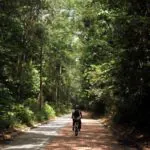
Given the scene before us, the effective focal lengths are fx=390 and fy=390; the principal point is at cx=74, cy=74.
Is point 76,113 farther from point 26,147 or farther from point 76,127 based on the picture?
point 26,147

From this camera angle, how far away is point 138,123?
22.9 m

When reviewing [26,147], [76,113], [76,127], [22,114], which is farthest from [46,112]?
[26,147]

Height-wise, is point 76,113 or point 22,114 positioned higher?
point 76,113

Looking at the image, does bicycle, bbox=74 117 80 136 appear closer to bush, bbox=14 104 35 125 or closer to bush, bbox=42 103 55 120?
bush, bbox=14 104 35 125

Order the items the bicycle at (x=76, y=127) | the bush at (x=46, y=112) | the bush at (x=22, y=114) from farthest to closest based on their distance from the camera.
→ the bush at (x=46, y=112) < the bush at (x=22, y=114) < the bicycle at (x=76, y=127)

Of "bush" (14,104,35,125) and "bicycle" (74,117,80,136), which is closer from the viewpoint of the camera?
"bicycle" (74,117,80,136)

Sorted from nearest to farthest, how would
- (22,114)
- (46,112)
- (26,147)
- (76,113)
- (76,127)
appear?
(26,147) < (76,127) < (76,113) < (22,114) < (46,112)

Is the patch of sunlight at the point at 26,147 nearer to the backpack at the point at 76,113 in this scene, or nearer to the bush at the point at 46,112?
the backpack at the point at 76,113

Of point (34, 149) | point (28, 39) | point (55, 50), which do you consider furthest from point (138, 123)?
point (55, 50)

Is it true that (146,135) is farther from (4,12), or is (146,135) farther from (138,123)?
(4,12)

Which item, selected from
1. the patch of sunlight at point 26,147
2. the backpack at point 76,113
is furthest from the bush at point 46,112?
the patch of sunlight at point 26,147

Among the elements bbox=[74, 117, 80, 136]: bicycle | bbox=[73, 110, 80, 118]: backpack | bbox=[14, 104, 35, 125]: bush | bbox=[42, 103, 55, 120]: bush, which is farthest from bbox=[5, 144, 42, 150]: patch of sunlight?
bbox=[42, 103, 55, 120]: bush

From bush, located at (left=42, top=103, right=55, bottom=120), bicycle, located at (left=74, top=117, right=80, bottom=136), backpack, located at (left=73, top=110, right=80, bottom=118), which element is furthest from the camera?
bush, located at (left=42, top=103, right=55, bottom=120)

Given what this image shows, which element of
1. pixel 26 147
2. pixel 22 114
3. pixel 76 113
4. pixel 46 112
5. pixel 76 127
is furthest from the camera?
pixel 46 112
